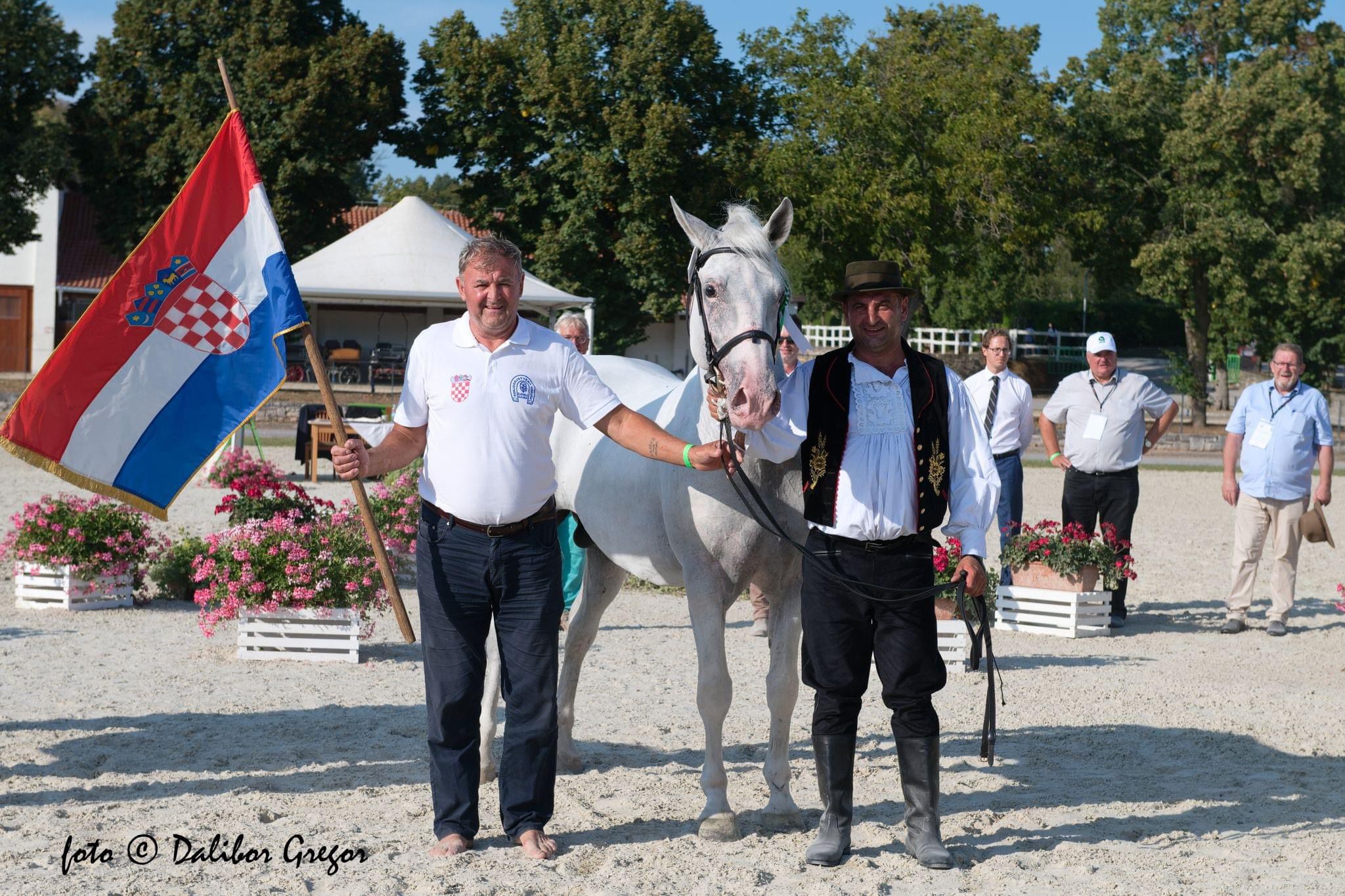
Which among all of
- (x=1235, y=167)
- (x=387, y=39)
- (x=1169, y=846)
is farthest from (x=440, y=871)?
(x=1235, y=167)

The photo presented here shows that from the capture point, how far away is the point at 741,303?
429 cm

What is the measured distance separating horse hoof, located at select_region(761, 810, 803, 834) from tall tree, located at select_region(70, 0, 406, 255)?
103 feet

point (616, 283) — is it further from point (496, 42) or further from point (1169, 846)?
point (1169, 846)

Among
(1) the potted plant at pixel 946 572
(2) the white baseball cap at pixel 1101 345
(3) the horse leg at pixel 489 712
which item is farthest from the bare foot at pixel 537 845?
(2) the white baseball cap at pixel 1101 345

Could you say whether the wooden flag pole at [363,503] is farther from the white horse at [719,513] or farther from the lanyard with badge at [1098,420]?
the lanyard with badge at [1098,420]

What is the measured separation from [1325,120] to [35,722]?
126 feet

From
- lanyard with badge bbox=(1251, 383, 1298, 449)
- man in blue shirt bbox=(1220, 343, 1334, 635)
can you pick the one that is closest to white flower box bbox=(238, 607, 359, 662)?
man in blue shirt bbox=(1220, 343, 1334, 635)

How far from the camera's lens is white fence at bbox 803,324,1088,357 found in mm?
42656

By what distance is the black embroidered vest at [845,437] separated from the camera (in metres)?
4.46

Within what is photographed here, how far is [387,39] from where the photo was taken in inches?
1373

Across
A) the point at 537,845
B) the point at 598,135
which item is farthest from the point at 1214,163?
the point at 537,845

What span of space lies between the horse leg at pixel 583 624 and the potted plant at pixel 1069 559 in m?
4.77

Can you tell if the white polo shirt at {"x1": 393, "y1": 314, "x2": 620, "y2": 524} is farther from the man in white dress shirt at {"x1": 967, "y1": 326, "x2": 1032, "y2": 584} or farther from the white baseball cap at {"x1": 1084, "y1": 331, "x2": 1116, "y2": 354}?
the white baseball cap at {"x1": 1084, "y1": 331, "x2": 1116, "y2": 354}

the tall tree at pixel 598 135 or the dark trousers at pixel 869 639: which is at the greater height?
the tall tree at pixel 598 135
